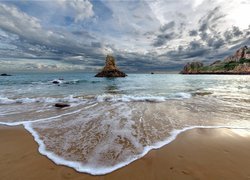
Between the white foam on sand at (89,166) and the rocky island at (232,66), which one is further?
the rocky island at (232,66)

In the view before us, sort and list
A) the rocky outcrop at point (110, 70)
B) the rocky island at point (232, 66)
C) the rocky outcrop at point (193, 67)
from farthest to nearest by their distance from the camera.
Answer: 1. the rocky outcrop at point (193, 67)
2. the rocky island at point (232, 66)
3. the rocky outcrop at point (110, 70)

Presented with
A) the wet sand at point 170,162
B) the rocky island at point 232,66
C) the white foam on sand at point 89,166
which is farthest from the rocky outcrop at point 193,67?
the white foam on sand at point 89,166

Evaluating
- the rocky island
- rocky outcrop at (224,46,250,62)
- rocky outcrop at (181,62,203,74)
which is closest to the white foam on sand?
the rocky island

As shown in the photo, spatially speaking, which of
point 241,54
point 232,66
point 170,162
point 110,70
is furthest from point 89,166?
point 241,54

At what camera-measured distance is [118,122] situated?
5.70 m

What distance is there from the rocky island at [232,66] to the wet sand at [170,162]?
17077 cm

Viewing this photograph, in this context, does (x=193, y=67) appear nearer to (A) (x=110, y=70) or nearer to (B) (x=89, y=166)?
(A) (x=110, y=70)

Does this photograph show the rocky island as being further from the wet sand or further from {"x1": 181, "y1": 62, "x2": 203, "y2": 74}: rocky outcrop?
the wet sand

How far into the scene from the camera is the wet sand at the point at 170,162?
8.30 ft

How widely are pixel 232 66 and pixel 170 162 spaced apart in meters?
187

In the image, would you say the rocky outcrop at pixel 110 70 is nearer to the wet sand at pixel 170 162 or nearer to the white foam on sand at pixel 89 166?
the white foam on sand at pixel 89 166

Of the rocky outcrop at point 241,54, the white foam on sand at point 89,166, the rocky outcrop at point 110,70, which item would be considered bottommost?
the white foam on sand at point 89,166

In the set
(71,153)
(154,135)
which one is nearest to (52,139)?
(71,153)

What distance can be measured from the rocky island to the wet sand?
17077 centimetres
